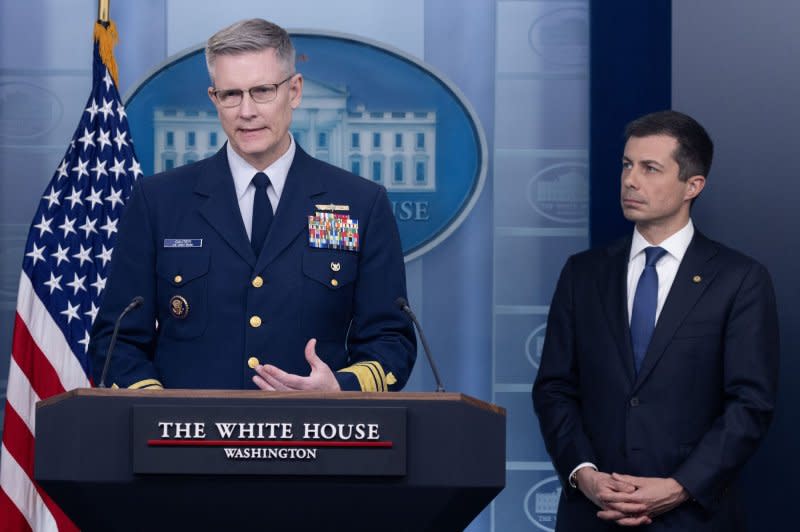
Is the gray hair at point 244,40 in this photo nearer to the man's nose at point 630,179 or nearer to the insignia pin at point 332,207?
the insignia pin at point 332,207

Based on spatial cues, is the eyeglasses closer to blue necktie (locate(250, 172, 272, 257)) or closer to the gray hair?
the gray hair

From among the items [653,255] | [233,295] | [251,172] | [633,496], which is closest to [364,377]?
[233,295]

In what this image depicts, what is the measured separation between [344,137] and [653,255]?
56.7 inches

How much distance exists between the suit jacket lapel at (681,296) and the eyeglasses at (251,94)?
1314 millimetres

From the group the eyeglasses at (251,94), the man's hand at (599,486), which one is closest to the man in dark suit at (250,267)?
the eyeglasses at (251,94)

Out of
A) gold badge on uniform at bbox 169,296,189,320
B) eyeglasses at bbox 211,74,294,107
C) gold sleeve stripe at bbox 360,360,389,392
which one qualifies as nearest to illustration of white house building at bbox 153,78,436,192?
eyeglasses at bbox 211,74,294,107

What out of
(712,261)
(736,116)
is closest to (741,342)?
(712,261)

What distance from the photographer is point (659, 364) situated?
3.27m

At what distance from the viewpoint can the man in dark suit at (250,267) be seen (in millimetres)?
2498

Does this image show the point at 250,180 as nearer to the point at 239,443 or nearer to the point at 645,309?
the point at 239,443

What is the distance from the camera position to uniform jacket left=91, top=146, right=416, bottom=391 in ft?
8.19

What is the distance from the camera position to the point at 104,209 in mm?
4055

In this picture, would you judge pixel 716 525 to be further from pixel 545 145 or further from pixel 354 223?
pixel 545 145

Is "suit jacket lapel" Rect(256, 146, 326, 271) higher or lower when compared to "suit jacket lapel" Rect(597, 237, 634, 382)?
higher
